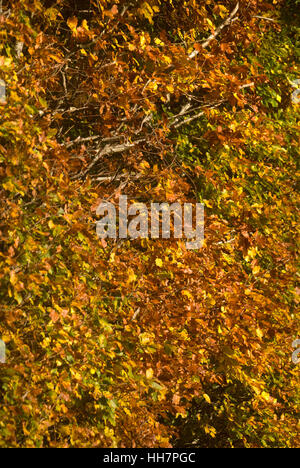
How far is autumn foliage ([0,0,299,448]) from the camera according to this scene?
3.42m

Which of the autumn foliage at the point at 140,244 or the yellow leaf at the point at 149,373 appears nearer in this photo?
the autumn foliage at the point at 140,244

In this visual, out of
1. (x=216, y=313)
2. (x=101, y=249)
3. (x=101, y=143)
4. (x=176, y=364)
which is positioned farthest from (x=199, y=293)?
(x=101, y=143)

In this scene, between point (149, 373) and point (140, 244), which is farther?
point (140, 244)

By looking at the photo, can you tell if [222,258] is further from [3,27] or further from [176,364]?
[3,27]

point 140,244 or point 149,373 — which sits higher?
point 140,244

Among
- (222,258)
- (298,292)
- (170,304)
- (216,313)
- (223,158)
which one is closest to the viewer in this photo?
(170,304)

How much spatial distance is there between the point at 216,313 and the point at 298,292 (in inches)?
44.1

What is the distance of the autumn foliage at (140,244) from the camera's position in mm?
3422

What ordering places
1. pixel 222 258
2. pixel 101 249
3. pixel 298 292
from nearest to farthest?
1. pixel 101 249
2. pixel 222 258
3. pixel 298 292

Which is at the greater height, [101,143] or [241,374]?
[101,143]

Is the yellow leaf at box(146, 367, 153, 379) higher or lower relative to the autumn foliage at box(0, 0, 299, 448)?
lower

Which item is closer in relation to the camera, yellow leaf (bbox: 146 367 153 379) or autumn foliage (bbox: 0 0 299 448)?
autumn foliage (bbox: 0 0 299 448)

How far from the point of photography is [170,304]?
4.41 metres

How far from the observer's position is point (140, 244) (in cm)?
484
